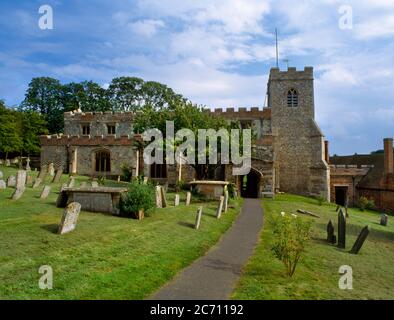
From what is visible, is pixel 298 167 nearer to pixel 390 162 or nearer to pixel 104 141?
pixel 390 162

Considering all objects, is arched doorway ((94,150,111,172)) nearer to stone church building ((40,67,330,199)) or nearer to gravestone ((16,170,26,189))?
stone church building ((40,67,330,199))

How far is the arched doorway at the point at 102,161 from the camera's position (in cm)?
3350

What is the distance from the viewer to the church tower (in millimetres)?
34812

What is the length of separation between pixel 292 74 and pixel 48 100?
3613cm

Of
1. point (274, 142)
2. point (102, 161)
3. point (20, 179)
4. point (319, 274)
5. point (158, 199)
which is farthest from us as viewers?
point (274, 142)

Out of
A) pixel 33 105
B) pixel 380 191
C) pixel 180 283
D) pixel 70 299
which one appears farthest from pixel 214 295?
pixel 33 105

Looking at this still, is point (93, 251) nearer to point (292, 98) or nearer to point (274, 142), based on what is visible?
point (274, 142)

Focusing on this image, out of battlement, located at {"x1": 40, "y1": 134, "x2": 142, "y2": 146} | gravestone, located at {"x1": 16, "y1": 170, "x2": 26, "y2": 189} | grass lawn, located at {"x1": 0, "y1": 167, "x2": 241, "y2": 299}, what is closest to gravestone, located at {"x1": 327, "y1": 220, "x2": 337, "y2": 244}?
grass lawn, located at {"x1": 0, "y1": 167, "x2": 241, "y2": 299}

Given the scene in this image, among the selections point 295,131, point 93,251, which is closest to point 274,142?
point 295,131

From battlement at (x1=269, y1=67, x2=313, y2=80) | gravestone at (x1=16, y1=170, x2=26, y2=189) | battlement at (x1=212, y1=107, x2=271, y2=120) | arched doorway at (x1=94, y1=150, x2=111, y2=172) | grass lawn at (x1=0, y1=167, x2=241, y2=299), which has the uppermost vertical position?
battlement at (x1=269, y1=67, x2=313, y2=80)

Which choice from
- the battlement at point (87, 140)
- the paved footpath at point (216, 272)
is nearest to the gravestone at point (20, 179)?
the paved footpath at point (216, 272)

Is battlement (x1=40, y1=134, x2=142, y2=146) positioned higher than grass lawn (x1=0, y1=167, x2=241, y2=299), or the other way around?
battlement (x1=40, y1=134, x2=142, y2=146)

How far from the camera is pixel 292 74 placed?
36094mm

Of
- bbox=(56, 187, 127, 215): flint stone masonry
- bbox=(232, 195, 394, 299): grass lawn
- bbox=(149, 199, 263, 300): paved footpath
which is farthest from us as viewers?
bbox=(56, 187, 127, 215): flint stone masonry
